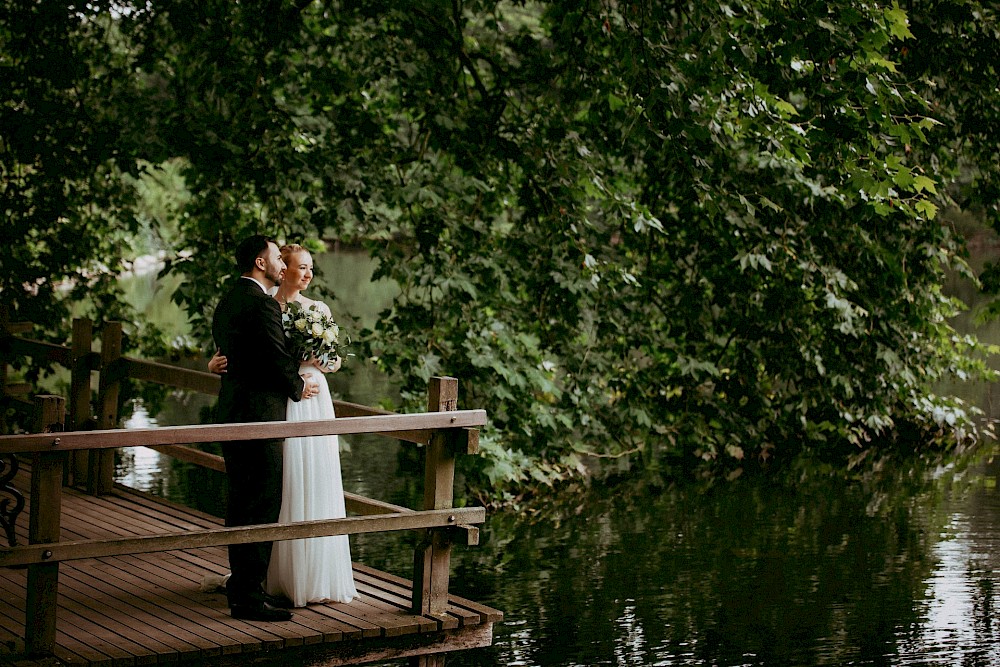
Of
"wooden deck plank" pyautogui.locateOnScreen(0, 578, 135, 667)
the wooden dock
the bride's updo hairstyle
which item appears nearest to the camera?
"wooden deck plank" pyautogui.locateOnScreen(0, 578, 135, 667)

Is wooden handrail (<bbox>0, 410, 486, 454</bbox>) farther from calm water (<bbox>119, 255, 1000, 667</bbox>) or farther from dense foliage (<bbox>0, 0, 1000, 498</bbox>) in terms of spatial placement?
dense foliage (<bbox>0, 0, 1000, 498</bbox>)

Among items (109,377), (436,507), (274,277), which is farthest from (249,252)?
(109,377)

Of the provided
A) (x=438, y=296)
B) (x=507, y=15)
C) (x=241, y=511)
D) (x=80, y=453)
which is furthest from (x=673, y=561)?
(x=507, y=15)

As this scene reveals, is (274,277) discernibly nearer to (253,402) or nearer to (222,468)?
(253,402)

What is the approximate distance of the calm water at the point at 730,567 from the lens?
29.0ft

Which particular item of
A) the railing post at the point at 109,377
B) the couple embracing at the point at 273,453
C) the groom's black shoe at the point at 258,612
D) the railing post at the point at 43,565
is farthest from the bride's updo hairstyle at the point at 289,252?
the railing post at the point at 109,377

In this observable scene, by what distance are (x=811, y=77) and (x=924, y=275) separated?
5.89 meters

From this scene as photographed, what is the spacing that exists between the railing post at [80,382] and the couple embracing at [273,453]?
2.83 meters

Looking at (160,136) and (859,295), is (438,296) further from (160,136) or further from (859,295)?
(859,295)

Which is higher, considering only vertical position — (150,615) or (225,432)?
(225,432)

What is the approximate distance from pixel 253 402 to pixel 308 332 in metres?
0.42

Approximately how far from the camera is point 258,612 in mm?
5938

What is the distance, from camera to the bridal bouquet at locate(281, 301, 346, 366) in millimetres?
6109

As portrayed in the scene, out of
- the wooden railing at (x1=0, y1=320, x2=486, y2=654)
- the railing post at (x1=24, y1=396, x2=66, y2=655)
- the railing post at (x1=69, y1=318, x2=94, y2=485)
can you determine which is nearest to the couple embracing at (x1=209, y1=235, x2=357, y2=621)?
the wooden railing at (x1=0, y1=320, x2=486, y2=654)
